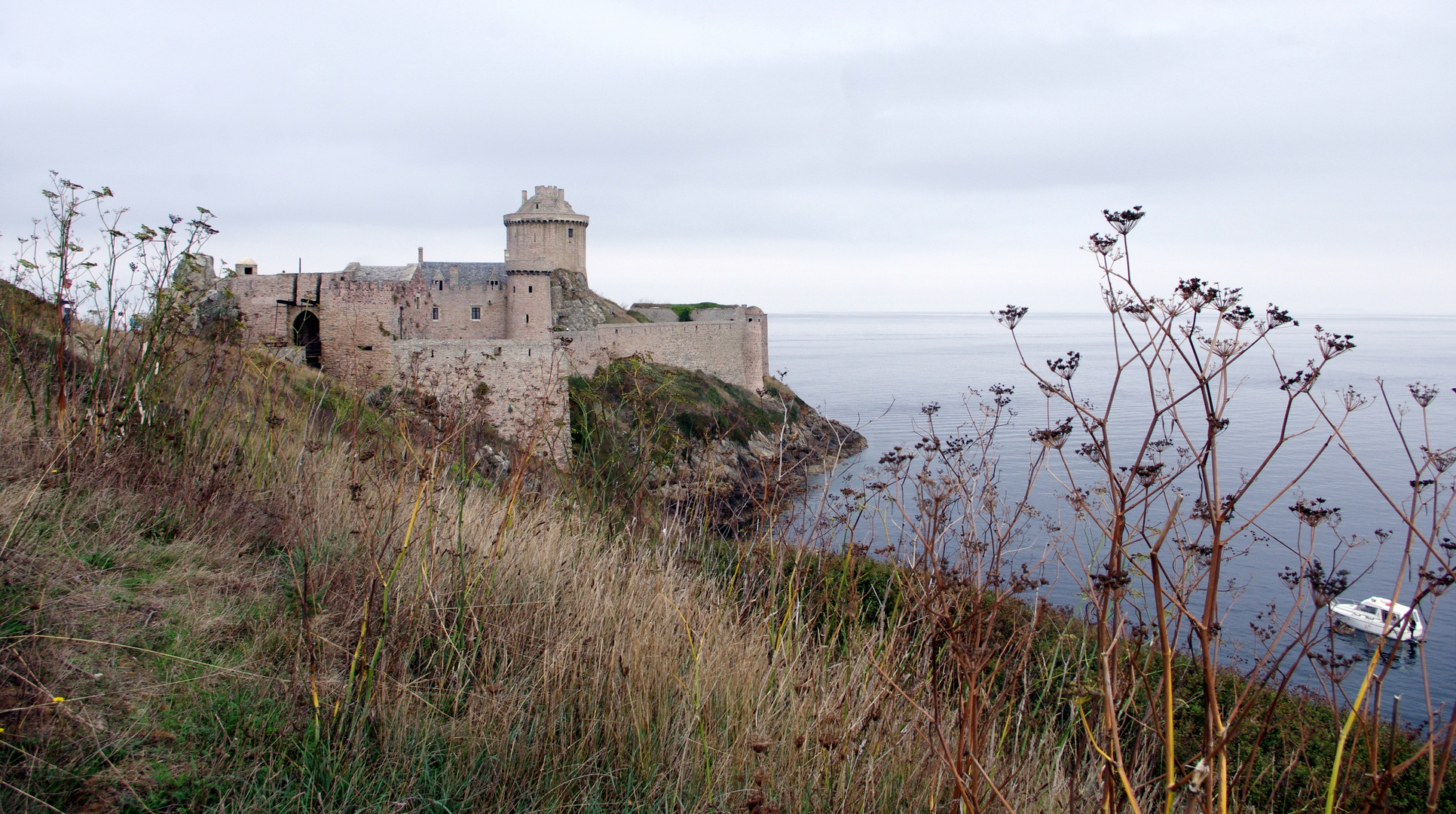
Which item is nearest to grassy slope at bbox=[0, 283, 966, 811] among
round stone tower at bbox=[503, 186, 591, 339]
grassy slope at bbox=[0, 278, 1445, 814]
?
grassy slope at bbox=[0, 278, 1445, 814]

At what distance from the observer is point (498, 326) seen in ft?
90.9

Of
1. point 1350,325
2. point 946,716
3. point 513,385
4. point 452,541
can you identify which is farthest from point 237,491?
point 1350,325

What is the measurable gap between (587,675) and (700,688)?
15.5 inches

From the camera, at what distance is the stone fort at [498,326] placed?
1016cm

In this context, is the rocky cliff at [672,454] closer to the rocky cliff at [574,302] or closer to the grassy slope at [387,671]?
the grassy slope at [387,671]

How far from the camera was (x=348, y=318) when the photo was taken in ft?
63.1

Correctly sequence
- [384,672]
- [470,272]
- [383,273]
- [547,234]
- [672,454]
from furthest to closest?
[547,234]
[470,272]
[383,273]
[672,454]
[384,672]

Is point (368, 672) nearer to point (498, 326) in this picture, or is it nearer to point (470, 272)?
point (498, 326)

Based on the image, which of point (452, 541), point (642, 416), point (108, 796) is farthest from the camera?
point (642, 416)

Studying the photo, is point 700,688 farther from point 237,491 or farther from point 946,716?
point 237,491

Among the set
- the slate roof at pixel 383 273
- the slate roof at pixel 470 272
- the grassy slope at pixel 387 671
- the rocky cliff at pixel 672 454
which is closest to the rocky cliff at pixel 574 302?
the slate roof at pixel 470 272

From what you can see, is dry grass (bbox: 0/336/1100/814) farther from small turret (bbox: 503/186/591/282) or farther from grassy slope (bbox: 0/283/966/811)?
small turret (bbox: 503/186/591/282)

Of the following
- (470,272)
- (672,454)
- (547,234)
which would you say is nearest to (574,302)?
(547,234)

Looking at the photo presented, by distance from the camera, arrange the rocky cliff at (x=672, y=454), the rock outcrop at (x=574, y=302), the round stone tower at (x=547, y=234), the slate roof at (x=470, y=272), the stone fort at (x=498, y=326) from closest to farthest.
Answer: the rocky cliff at (x=672, y=454) < the stone fort at (x=498, y=326) < the slate roof at (x=470, y=272) < the rock outcrop at (x=574, y=302) < the round stone tower at (x=547, y=234)
